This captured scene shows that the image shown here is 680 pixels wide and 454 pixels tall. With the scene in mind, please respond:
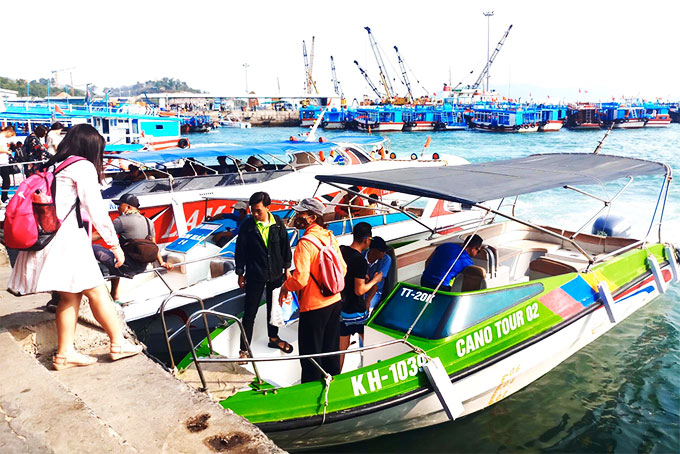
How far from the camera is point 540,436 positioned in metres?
6.07

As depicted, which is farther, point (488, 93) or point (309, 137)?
point (488, 93)

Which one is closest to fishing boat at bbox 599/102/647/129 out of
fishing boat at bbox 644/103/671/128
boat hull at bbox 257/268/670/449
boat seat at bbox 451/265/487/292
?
fishing boat at bbox 644/103/671/128

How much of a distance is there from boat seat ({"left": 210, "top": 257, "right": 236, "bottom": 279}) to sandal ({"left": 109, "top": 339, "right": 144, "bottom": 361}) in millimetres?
4150

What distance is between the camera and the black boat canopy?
5.57 meters

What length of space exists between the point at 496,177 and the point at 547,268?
2.10 meters

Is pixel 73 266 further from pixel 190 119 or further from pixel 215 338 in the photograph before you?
pixel 190 119

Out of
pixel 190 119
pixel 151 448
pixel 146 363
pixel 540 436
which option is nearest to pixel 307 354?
pixel 146 363

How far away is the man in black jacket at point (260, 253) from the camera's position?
5.57 m

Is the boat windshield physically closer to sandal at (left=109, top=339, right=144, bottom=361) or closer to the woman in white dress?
sandal at (left=109, top=339, right=144, bottom=361)

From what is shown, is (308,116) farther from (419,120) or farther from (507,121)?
(507,121)

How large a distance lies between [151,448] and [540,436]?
14.7 ft

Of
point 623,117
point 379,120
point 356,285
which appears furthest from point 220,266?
point 623,117

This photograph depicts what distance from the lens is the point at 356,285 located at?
5.38 m

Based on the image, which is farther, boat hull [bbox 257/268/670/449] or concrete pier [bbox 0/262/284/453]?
boat hull [bbox 257/268/670/449]
